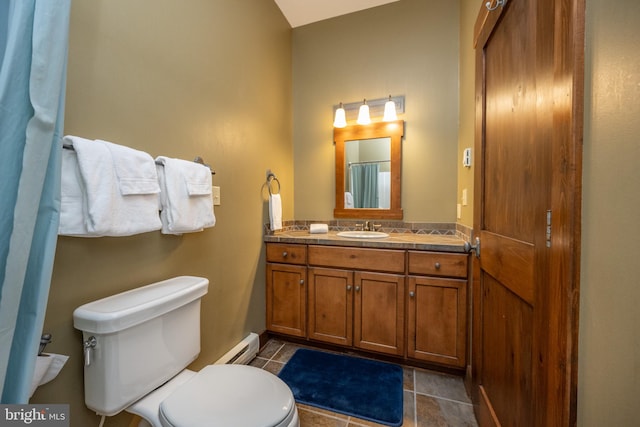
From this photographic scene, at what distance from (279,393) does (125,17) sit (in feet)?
5.30

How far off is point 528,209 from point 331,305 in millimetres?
1423

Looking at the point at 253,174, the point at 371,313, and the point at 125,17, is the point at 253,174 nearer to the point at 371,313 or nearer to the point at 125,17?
the point at 125,17

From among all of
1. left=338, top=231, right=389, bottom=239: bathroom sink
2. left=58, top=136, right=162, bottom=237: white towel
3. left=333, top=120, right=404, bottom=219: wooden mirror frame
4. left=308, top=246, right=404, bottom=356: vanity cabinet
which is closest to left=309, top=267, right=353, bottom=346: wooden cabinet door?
left=308, top=246, right=404, bottom=356: vanity cabinet

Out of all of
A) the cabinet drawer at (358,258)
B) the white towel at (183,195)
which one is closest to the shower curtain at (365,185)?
the cabinet drawer at (358,258)

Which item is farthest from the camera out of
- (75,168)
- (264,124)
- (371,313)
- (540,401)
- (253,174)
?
(264,124)

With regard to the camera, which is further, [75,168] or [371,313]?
[371,313]

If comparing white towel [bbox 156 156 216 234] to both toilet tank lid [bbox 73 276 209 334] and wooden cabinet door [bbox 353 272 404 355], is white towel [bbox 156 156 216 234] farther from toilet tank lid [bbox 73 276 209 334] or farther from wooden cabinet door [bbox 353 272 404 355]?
wooden cabinet door [bbox 353 272 404 355]

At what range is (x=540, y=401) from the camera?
686mm

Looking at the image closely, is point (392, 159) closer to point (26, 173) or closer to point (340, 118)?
point (340, 118)

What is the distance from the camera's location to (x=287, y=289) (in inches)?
79.5

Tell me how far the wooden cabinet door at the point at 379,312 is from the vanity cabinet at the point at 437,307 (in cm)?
7

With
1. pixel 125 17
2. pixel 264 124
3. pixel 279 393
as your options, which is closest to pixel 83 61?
pixel 125 17

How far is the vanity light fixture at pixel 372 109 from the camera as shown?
218 centimetres

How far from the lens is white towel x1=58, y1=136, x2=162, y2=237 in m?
0.83
